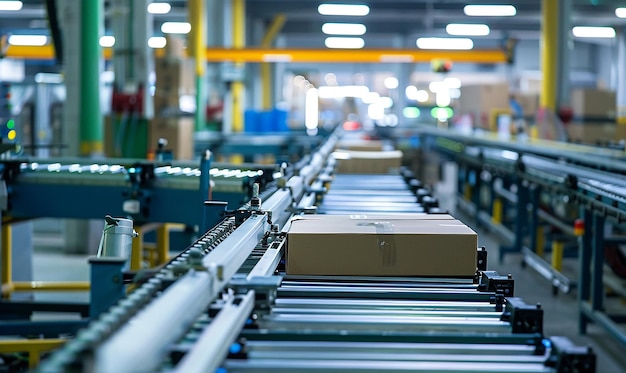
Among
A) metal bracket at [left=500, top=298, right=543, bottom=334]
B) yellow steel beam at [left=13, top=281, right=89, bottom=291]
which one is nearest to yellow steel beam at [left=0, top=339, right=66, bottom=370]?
→ yellow steel beam at [left=13, top=281, right=89, bottom=291]

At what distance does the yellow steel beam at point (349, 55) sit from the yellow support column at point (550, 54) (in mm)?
3064

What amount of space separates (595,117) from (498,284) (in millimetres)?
9431

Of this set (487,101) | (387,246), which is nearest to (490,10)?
(487,101)

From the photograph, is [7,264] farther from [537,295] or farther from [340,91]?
[340,91]

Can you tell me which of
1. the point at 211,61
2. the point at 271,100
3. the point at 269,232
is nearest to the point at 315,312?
the point at 269,232

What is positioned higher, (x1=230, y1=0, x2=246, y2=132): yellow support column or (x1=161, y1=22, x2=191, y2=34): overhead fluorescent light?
(x1=161, y1=22, x2=191, y2=34): overhead fluorescent light

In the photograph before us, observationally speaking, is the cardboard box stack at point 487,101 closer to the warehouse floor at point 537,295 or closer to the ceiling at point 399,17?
the ceiling at point 399,17

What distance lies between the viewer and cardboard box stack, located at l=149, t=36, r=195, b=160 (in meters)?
8.45

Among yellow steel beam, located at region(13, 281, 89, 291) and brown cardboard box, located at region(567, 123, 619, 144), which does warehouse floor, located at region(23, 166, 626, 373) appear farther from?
brown cardboard box, located at region(567, 123, 619, 144)

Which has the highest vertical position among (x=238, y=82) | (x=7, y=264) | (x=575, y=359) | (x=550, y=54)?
(x=550, y=54)

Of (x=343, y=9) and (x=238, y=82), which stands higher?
(x=343, y=9)

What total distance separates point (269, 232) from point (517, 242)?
5.84 metres

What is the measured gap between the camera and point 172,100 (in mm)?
8695

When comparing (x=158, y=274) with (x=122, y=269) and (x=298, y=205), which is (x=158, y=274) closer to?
(x=122, y=269)
